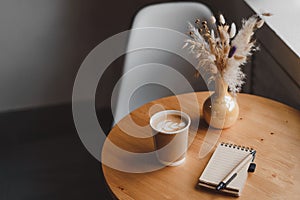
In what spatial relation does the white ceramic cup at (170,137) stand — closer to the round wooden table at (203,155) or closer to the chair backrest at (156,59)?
the round wooden table at (203,155)

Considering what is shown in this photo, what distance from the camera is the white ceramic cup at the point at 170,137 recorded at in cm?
95

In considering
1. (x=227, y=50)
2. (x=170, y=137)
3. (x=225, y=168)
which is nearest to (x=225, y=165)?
(x=225, y=168)

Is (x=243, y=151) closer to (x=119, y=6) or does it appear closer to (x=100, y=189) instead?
(x=100, y=189)

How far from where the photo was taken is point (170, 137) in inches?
37.1

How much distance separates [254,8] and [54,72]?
43.9 inches

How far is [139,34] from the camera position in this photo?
5.16ft

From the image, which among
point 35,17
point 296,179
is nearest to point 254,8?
point 296,179

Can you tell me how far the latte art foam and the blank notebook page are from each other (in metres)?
0.11

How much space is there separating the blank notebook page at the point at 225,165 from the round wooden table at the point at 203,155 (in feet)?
0.07

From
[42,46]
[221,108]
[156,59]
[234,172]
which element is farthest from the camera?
[42,46]

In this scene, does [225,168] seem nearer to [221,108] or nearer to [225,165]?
[225,165]

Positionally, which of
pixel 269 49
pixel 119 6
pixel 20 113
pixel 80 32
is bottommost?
pixel 20 113

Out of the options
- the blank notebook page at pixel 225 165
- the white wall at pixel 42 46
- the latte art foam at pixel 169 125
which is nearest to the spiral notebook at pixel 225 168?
the blank notebook page at pixel 225 165

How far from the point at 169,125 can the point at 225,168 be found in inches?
6.3
